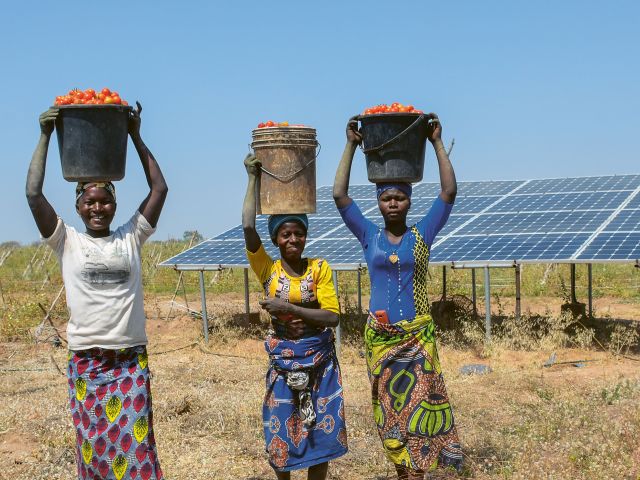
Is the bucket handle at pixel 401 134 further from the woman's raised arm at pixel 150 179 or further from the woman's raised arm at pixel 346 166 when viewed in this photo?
the woman's raised arm at pixel 150 179

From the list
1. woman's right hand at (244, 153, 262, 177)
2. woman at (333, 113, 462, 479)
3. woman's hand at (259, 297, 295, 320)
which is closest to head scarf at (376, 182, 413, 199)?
woman at (333, 113, 462, 479)

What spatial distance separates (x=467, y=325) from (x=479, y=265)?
3.55ft

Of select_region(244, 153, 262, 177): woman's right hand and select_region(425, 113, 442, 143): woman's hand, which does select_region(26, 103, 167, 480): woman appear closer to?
select_region(244, 153, 262, 177): woman's right hand

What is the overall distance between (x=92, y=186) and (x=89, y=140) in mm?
218

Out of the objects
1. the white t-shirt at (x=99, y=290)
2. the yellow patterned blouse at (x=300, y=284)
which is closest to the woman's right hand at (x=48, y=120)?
the white t-shirt at (x=99, y=290)

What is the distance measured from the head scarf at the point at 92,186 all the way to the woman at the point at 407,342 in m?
1.42

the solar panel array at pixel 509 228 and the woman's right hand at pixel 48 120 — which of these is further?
the solar panel array at pixel 509 228

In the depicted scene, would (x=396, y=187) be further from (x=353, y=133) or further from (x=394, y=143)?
(x=353, y=133)

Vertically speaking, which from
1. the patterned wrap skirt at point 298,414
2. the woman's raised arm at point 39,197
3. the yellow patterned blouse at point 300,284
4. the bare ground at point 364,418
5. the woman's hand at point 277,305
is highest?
the woman's raised arm at point 39,197

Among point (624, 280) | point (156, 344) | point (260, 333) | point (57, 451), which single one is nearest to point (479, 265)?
point (260, 333)

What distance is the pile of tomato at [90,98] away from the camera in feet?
13.5

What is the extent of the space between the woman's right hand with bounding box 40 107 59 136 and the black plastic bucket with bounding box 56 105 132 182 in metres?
0.03

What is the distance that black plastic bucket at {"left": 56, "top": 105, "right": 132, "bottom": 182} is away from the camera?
162 inches

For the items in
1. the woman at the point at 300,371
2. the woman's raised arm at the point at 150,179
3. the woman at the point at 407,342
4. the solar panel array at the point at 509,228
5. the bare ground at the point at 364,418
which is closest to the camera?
the woman's raised arm at the point at 150,179
